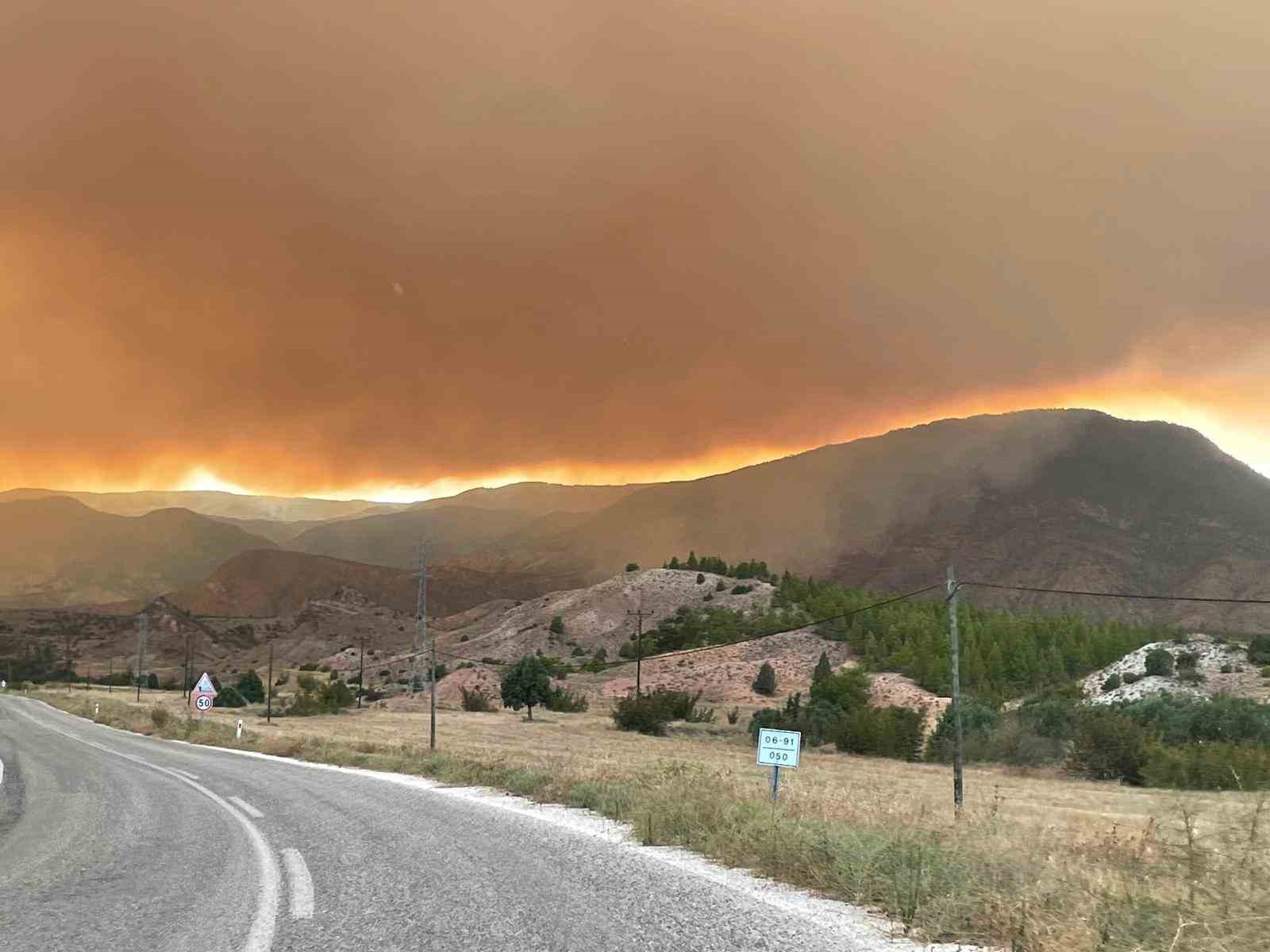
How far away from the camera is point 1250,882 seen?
8523 mm

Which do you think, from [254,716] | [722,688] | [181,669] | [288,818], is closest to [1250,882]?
[288,818]

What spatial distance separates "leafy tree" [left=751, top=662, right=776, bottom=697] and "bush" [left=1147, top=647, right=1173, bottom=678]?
36898mm

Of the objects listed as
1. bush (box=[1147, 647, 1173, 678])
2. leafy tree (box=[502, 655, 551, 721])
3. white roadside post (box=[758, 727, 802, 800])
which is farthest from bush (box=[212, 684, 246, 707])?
white roadside post (box=[758, 727, 802, 800])

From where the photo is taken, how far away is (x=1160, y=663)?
84.8 meters

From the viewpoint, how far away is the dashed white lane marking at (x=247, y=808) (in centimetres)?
1616

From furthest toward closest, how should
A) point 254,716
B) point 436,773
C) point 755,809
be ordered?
1. point 254,716
2. point 436,773
3. point 755,809

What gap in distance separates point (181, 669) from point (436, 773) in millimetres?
160152

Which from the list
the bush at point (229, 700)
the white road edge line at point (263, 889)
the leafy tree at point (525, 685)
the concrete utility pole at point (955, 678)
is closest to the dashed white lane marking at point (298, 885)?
the white road edge line at point (263, 889)

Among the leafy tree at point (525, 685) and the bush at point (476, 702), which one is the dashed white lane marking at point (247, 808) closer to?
the leafy tree at point (525, 685)

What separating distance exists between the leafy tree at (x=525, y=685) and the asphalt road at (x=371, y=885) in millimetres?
70148

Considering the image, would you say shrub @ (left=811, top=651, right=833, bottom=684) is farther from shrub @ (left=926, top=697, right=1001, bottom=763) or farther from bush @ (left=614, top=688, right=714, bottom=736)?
shrub @ (left=926, top=697, right=1001, bottom=763)

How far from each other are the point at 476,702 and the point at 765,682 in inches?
1252

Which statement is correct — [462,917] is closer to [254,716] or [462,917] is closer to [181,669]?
[254,716]

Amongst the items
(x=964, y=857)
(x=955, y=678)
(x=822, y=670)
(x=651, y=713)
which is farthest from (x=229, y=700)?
(x=964, y=857)
